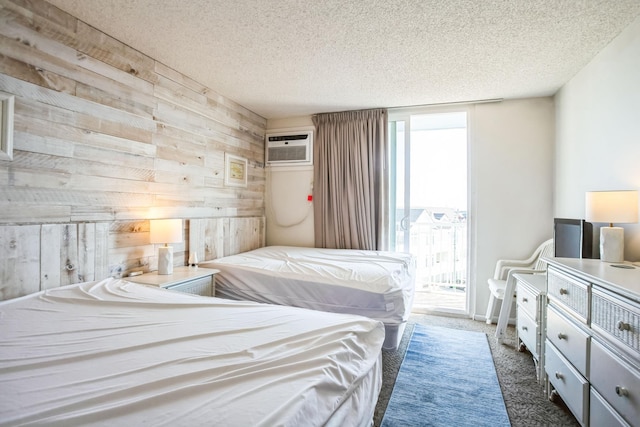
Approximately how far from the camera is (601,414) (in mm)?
1349

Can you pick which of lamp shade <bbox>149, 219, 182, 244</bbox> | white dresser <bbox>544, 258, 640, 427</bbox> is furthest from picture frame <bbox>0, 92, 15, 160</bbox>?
white dresser <bbox>544, 258, 640, 427</bbox>

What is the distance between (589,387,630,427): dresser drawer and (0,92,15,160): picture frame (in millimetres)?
3122

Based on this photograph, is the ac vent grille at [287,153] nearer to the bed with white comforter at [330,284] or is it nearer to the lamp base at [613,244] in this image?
the bed with white comforter at [330,284]

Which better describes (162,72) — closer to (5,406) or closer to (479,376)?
(5,406)

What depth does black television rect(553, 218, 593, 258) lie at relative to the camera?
6.74 feet

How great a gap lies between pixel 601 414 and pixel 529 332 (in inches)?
40.4

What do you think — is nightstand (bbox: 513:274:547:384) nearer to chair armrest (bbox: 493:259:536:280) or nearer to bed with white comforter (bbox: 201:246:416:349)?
chair armrest (bbox: 493:259:536:280)

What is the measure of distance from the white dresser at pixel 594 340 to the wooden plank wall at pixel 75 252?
112 inches

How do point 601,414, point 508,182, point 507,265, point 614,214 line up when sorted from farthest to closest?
point 508,182
point 507,265
point 614,214
point 601,414

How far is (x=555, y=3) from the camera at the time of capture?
1.79 meters

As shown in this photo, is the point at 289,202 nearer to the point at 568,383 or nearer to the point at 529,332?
the point at 529,332

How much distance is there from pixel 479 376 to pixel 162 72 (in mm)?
3450

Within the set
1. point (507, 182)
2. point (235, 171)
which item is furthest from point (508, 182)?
point (235, 171)

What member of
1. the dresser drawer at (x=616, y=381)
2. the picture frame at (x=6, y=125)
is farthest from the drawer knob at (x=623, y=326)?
the picture frame at (x=6, y=125)
